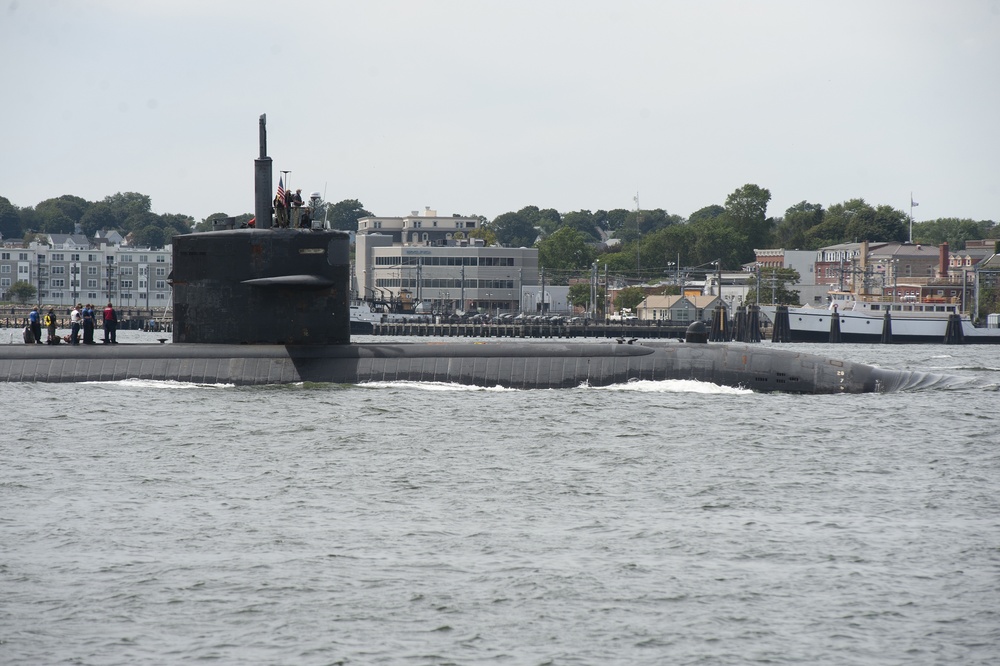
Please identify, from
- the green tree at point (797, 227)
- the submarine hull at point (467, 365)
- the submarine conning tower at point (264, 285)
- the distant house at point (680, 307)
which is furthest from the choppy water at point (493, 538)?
the green tree at point (797, 227)

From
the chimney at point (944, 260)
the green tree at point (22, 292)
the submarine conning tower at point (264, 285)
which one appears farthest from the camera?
the green tree at point (22, 292)

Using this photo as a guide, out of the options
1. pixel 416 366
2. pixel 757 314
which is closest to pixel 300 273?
pixel 416 366

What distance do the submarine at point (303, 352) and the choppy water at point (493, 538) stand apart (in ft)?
7.75

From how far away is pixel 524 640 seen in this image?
35.3 feet

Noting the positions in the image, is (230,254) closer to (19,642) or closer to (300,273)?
(300,273)

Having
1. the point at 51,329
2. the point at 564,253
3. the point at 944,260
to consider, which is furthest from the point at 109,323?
the point at 564,253

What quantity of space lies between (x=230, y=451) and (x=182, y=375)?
7513mm

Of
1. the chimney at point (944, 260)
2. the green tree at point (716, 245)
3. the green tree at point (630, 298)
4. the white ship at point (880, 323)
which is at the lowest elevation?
the white ship at point (880, 323)

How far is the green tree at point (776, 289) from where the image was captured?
370 feet

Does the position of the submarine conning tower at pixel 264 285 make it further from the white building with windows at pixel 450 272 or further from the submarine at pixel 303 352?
the white building with windows at pixel 450 272

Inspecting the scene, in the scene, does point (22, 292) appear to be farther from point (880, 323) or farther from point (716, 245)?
point (880, 323)

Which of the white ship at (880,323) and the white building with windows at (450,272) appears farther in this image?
the white building with windows at (450,272)

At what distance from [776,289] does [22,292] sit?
87764mm

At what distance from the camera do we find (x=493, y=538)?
46.4 feet
